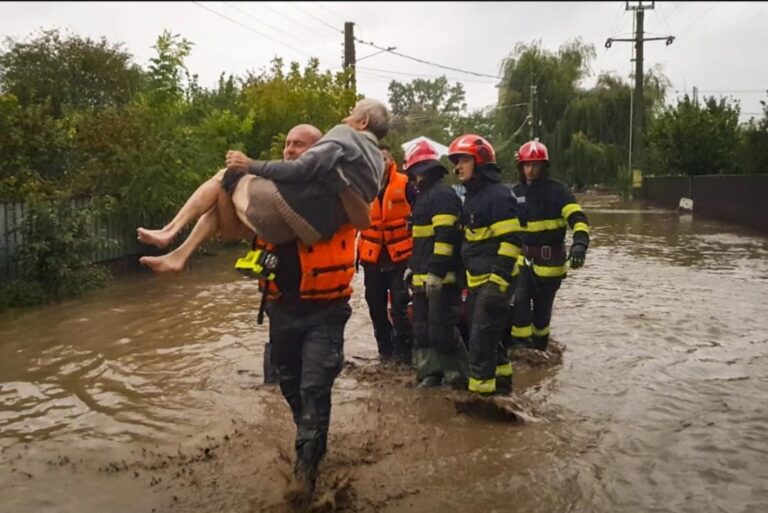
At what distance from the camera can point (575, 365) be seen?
7.09 m

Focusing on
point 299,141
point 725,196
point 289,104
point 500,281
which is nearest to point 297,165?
point 299,141

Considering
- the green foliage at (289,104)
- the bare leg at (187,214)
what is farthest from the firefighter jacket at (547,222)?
the green foliage at (289,104)

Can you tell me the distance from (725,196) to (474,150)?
1930cm

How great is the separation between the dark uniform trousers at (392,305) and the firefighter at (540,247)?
102 centimetres

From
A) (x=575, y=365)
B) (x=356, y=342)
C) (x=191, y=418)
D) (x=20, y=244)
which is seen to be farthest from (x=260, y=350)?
(x=20, y=244)

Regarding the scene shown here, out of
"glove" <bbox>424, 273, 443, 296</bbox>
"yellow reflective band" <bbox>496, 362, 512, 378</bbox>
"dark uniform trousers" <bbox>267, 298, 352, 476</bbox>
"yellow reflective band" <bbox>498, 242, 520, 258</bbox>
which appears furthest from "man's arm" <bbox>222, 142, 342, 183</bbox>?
"yellow reflective band" <bbox>496, 362, 512, 378</bbox>

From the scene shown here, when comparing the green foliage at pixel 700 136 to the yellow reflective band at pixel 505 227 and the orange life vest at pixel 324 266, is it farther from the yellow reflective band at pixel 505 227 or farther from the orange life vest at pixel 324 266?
the orange life vest at pixel 324 266

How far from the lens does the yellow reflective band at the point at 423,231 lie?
251 inches

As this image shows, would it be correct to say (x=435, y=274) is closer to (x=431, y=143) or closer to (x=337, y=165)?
(x=431, y=143)

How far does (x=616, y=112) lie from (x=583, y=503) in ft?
131

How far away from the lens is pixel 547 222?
24.0 feet

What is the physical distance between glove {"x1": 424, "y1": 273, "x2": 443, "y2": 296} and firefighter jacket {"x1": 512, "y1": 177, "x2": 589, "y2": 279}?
4.78ft

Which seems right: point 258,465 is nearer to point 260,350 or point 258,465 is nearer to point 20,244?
point 260,350

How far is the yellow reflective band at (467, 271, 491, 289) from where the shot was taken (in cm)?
577
